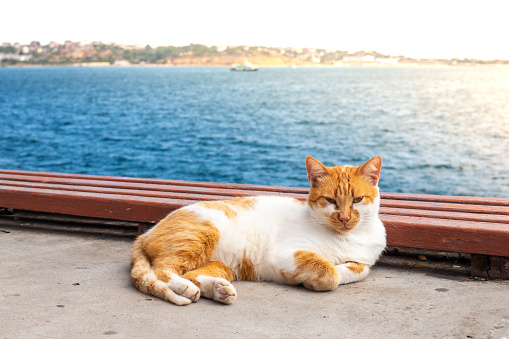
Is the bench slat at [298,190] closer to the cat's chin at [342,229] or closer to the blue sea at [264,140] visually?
the cat's chin at [342,229]

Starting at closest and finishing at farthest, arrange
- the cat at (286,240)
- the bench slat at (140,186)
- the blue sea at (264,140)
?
the cat at (286,240)
the bench slat at (140,186)
the blue sea at (264,140)

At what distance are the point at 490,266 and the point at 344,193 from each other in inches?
39.4

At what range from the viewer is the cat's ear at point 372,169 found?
268 centimetres

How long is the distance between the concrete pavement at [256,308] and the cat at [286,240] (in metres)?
0.10

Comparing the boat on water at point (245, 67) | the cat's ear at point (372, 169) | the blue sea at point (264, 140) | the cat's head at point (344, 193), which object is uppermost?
the boat on water at point (245, 67)

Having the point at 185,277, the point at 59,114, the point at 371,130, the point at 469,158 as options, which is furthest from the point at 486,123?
the point at 185,277

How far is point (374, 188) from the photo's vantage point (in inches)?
107

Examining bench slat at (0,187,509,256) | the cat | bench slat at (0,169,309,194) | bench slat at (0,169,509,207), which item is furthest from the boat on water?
the cat

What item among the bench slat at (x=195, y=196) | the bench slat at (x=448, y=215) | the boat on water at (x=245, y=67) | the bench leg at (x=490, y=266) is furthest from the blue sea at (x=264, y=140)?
the boat on water at (x=245, y=67)

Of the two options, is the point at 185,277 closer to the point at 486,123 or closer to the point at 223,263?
the point at 223,263

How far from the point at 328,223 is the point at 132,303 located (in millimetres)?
1115

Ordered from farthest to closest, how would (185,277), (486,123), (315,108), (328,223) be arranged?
(315,108), (486,123), (328,223), (185,277)

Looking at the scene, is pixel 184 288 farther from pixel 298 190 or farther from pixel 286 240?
pixel 298 190

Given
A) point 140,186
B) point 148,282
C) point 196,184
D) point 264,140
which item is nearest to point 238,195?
point 196,184
